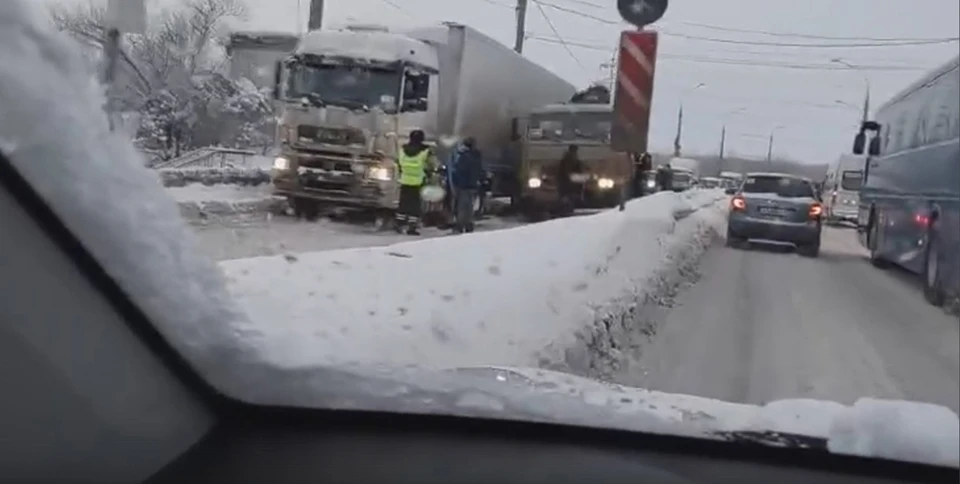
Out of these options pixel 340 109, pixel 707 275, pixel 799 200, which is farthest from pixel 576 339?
pixel 340 109

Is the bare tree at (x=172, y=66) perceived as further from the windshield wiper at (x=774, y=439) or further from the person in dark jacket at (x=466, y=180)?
the windshield wiper at (x=774, y=439)

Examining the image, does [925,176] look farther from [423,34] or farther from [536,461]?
[423,34]

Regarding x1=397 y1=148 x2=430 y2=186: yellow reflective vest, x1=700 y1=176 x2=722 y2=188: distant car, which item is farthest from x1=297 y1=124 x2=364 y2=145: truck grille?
x1=700 y1=176 x2=722 y2=188: distant car

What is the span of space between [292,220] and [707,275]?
6.56ft

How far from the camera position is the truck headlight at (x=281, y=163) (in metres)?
5.42

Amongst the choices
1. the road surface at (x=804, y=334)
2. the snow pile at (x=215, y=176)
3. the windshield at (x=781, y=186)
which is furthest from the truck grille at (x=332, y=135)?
the windshield at (x=781, y=186)

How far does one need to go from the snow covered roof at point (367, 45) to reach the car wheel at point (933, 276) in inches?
85.5

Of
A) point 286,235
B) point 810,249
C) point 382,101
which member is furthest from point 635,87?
point 382,101

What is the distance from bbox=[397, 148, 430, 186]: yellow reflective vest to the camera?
5.56m

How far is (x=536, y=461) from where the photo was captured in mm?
3170

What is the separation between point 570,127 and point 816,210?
129 cm

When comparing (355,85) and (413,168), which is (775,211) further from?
(355,85)

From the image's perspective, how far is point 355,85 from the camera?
8.00m

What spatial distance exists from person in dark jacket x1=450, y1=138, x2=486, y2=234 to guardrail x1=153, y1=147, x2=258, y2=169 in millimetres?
920
